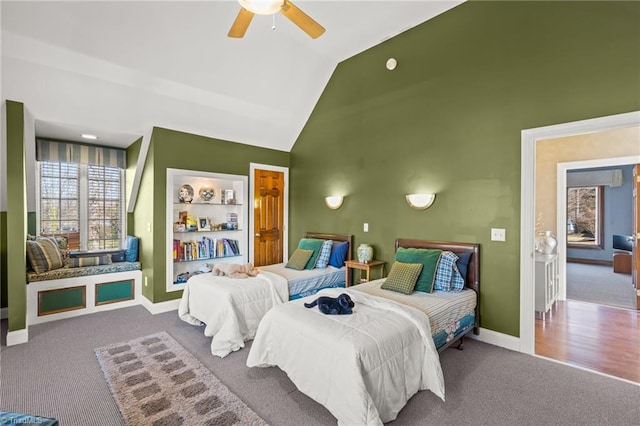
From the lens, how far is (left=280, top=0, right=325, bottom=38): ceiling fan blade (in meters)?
2.19

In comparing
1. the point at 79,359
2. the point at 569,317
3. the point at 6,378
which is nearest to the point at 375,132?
the point at 569,317

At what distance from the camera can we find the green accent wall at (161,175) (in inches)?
166

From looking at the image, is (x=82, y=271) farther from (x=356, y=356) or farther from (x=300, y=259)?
(x=356, y=356)

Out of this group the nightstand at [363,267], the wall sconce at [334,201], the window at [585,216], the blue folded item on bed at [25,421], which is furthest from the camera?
the window at [585,216]

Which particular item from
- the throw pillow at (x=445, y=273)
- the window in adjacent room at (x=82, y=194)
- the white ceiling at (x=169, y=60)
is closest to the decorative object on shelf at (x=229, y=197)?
the white ceiling at (x=169, y=60)

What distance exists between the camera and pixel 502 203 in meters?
3.15

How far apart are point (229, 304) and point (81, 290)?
103 inches

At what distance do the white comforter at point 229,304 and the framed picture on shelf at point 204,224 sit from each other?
1.40 metres

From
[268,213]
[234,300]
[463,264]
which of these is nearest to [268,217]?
[268,213]

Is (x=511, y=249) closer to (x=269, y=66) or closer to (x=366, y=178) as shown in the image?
(x=366, y=178)

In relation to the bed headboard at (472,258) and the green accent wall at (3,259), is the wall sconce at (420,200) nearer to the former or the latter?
the bed headboard at (472,258)

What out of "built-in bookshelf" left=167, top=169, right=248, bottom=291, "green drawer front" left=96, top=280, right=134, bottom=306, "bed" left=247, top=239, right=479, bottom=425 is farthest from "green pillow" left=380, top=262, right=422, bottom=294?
"green drawer front" left=96, top=280, right=134, bottom=306

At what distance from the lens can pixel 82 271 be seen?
4.07 metres

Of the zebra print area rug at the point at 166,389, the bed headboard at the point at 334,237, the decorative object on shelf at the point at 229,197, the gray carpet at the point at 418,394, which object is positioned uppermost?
the decorative object on shelf at the point at 229,197
